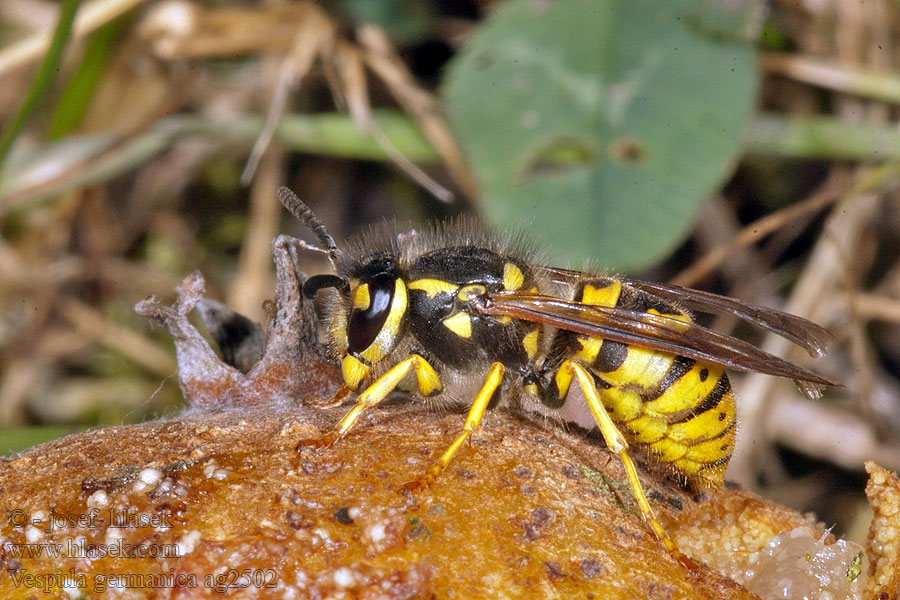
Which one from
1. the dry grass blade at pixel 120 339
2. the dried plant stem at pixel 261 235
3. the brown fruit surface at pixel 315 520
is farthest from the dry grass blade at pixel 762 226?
the dry grass blade at pixel 120 339

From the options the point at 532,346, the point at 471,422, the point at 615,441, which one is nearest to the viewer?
the point at 471,422

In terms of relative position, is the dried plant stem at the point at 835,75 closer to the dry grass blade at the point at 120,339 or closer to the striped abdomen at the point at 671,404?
the striped abdomen at the point at 671,404

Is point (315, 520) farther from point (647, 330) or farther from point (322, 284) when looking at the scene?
point (647, 330)

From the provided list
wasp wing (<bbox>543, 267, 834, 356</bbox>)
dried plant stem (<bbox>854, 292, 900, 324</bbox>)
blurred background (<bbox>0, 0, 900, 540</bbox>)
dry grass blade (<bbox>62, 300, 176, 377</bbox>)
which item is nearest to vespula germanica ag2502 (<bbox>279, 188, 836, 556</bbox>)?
wasp wing (<bbox>543, 267, 834, 356</bbox>)

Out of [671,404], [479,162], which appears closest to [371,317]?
[671,404]

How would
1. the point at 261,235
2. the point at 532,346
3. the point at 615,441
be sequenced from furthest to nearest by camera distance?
the point at 261,235 < the point at 532,346 < the point at 615,441

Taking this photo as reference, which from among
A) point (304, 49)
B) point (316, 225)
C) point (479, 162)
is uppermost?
point (304, 49)

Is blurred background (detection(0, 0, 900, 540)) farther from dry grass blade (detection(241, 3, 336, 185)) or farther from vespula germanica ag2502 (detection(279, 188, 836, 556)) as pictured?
vespula germanica ag2502 (detection(279, 188, 836, 556))
